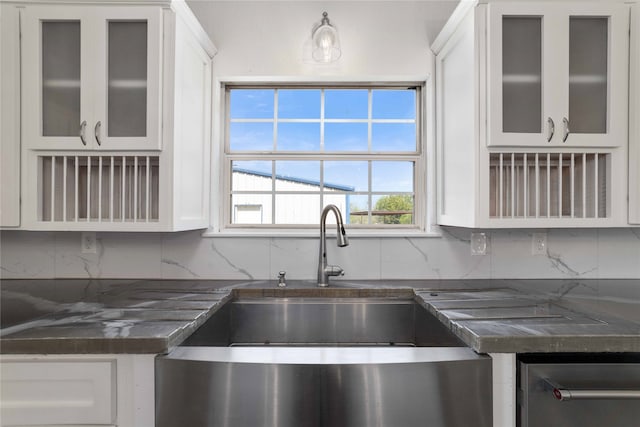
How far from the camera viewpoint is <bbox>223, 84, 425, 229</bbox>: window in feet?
6.47

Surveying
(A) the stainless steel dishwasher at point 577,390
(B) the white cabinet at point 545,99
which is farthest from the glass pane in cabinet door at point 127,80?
(A) the stainless steel dishwasher at point 577,390

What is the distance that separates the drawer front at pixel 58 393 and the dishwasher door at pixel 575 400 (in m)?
1.07

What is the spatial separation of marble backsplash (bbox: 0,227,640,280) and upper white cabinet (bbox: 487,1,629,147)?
583 mm

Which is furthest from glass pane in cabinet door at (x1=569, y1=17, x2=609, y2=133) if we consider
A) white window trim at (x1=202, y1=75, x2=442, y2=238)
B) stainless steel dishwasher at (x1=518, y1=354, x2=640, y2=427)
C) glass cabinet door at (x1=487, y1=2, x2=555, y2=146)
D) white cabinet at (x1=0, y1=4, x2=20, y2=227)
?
white cabinet at (x1=0, y1=4, x2=20, y2=227)

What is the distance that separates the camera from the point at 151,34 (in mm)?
1394

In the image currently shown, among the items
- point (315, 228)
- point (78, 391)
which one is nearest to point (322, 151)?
point (315, 228)

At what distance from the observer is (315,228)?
1935 millimetres

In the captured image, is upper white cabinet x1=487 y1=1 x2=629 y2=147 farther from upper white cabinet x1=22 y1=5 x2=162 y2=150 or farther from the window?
upper white cabinet x1=22 y1=5 x2=162 y2=150

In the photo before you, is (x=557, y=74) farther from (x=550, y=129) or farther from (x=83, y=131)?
(x=83, y=131)

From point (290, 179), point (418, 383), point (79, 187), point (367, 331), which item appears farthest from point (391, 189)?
point (79, 187)

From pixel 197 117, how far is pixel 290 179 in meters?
0.56

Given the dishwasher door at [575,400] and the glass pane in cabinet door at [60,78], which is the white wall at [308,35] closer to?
the glass pane in cabinet door at [60,78]

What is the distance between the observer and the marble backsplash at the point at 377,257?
182 cm

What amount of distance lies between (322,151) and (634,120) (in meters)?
1.33
